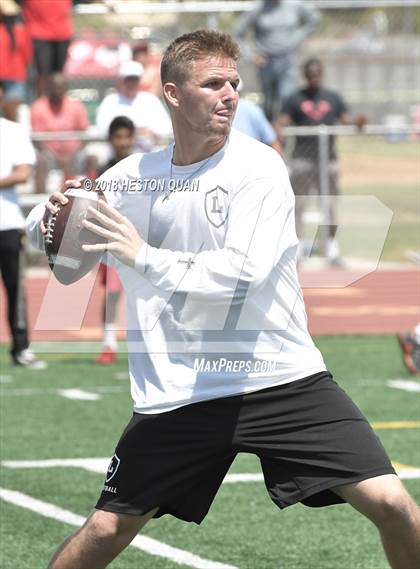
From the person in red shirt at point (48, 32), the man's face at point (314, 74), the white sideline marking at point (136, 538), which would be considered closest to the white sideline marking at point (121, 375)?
the white sideline marking at point (136, 538)

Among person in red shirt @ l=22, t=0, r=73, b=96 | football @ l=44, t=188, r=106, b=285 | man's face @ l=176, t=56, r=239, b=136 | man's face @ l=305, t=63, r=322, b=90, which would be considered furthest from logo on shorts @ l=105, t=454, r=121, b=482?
person in red shirt @ l=22, t=0, r=73, b=96

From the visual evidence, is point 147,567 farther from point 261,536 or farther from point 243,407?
point 243,407

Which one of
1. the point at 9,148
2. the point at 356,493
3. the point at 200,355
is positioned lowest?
the point at 9,148

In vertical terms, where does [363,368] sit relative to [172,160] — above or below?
below

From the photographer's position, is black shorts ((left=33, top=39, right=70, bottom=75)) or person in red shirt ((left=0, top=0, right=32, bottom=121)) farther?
black shorts ((left=33, top=39, right=70, bottom=75))

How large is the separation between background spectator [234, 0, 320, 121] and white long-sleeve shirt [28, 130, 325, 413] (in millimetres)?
12436

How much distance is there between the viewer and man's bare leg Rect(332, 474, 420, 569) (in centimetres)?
417

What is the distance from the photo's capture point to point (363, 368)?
10.7m

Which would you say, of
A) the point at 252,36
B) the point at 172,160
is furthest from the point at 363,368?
the point at 252,36

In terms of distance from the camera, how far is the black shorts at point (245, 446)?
170 inches

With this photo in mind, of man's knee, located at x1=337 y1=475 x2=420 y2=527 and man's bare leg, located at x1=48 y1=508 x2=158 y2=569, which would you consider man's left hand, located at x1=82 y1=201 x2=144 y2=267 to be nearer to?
man's bare leg, located at x1=48 y1=508 x2=158 y2=569

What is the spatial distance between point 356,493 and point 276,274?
0.72 metres

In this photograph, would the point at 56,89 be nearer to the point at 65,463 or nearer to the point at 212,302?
the point at 65,463

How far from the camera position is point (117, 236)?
4.07 metres
